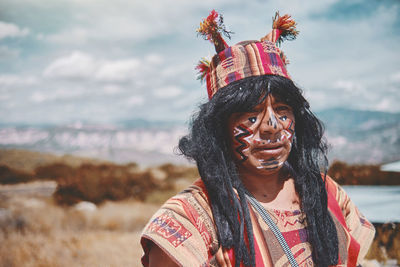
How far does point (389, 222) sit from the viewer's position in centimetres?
495

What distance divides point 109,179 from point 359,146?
182 feet

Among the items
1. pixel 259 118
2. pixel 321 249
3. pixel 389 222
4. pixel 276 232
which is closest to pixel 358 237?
pixel 321 249

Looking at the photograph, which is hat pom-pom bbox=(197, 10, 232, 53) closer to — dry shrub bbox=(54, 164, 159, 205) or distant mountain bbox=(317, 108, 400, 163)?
distant mountain bbox=(317, 108, 400, 163)

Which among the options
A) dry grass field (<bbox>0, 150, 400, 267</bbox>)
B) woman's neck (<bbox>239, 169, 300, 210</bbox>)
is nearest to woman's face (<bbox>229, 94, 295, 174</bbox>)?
woman's neck (<bbox>239, 169, 300, 210</bbox>)

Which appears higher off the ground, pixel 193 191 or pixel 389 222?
pixel 193 191

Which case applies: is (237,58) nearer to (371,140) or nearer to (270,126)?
(270,126)

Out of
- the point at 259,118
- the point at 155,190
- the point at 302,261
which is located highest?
the point at 259,118

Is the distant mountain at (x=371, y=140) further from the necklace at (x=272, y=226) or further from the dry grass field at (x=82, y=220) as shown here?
the dry grass field at (x=82, y=220)

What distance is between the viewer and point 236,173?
1905 mm

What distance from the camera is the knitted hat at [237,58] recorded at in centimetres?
182

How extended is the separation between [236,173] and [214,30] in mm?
835

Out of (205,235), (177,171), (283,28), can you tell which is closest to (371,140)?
(177,171)

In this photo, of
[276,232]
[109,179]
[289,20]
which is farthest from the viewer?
[109,179]

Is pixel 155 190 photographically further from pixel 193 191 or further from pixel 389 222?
pixel 193 191
